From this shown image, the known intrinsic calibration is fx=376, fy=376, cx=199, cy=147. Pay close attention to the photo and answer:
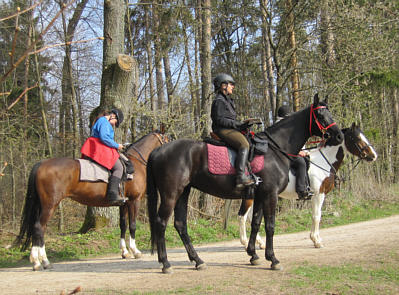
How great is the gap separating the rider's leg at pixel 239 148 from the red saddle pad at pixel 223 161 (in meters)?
0.12

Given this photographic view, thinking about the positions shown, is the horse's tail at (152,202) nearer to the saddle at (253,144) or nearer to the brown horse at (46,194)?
the saddle at (253,144)

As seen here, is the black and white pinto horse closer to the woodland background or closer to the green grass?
the green grass

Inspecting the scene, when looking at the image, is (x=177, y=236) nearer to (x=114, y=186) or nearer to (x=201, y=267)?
(x=114, y=186)

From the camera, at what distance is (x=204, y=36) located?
13.3m

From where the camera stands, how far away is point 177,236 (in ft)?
32.1

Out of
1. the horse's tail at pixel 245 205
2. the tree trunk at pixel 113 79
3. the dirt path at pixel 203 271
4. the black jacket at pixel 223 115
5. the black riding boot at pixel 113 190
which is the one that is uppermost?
the tree trunk at pixel 113 79

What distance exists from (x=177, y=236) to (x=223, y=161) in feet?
14.7

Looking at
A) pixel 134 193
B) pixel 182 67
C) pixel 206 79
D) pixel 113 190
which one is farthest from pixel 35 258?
pixel 182 67

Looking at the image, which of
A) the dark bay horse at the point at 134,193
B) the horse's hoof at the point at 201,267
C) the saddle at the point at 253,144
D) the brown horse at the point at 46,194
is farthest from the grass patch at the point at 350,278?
the brown horse at the point at 46,194

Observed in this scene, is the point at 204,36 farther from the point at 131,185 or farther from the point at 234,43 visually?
the point at 234,43

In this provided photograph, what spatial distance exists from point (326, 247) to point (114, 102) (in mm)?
6002

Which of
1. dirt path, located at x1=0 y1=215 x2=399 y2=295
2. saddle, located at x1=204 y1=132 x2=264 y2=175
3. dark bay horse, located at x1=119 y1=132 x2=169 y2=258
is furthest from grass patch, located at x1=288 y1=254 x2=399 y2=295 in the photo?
dark bay horse, located at x1=119 y1=132 x2=169 y2=258

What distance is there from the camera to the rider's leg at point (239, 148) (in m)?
5.78

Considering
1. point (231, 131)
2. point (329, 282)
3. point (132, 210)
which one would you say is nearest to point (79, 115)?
point (132, 210)
